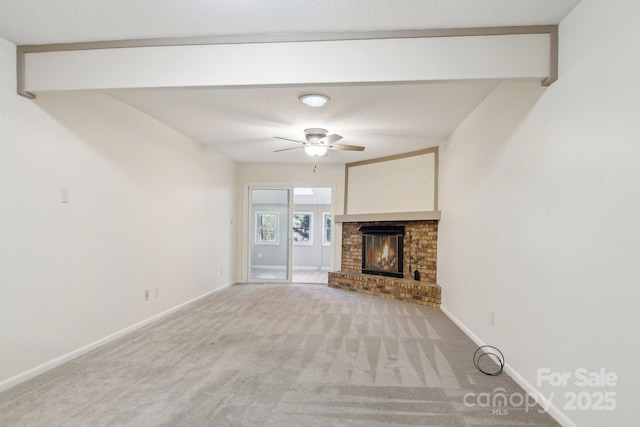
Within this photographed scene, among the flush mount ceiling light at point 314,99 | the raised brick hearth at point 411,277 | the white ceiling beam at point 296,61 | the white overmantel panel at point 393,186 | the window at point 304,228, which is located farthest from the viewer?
the window at point 304,228

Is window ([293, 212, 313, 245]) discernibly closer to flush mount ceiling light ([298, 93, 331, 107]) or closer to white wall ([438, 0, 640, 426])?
flush mount ceiling light ([298, 93, 331, 107])

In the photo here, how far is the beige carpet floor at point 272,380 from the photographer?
6.75ft

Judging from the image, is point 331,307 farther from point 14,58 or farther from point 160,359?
point 14,58

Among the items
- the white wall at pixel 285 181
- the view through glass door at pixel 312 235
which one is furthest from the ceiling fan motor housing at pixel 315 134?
the view through glass door at pixel 312 235

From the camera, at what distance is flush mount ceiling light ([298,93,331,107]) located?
323cm

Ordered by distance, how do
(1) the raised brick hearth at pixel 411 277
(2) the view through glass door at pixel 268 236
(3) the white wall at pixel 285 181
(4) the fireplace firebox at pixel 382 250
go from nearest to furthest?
(1) the raised brick hearth at pixel 411 277 < (4) the fireplace firebox at pixel 382 250 < (3) the white wall at pixel 285 181 < (2) the view through glass door at pixel 268 236

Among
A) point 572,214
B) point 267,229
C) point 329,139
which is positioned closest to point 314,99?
point 329,139

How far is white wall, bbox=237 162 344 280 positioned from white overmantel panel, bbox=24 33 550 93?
4522 mm

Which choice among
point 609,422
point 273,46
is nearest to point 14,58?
point 273,46

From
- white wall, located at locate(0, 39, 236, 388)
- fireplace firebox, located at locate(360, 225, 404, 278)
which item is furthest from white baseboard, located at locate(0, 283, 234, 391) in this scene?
fireplace firebox, located at locate(360, 225, 404, 278)

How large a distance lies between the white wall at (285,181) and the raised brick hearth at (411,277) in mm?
632

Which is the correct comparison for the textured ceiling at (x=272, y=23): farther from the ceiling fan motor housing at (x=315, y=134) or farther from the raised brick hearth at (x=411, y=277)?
the raised brick hearth at (x=411, y=277)

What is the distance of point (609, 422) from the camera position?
1.63m

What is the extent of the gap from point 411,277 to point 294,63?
423cm
